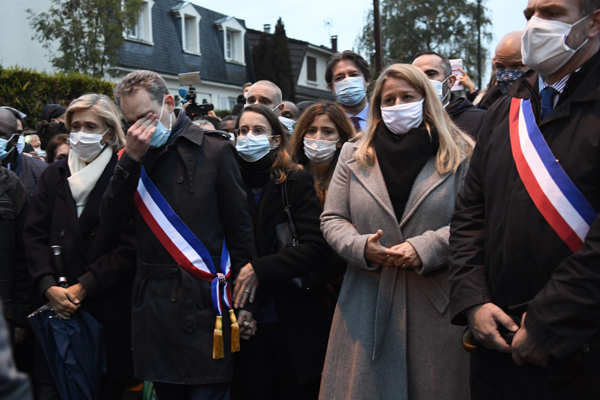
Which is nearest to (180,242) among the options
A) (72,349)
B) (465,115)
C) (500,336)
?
(72,349)

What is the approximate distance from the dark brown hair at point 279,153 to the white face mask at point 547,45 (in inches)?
74.2

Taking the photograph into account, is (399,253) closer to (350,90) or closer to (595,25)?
(595,25)

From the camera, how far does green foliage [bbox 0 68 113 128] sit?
12461 mm

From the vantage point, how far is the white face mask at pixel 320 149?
4445 millimetres

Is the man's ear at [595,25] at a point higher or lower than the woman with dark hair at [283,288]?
higher

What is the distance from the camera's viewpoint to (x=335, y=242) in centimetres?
346

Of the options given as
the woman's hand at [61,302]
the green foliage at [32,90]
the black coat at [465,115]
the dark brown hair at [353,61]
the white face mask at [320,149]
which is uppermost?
the green foliage at [32,90]

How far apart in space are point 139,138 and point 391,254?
1551 mm

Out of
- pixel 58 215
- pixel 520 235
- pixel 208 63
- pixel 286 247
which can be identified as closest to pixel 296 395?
pixel 286 247

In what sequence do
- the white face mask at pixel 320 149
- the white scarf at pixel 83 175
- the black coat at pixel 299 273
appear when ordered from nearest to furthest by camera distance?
the black coat at pixel 299 273 → the white scarf at pixel 83 175 → the white face mask at pixel 320 149

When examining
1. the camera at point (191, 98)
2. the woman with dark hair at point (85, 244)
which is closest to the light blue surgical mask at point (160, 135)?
the woman with dark hair at point (85, 244)

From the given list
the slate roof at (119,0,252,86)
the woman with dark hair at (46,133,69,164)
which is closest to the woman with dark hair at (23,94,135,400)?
the woman with dark hair at (46,133,69,164)

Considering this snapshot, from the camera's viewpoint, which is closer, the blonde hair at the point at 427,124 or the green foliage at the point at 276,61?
the blonde hair at the point at 427,124

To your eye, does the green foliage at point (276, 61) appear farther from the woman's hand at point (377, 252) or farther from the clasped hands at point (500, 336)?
the clasped hands at point (500, 336)
